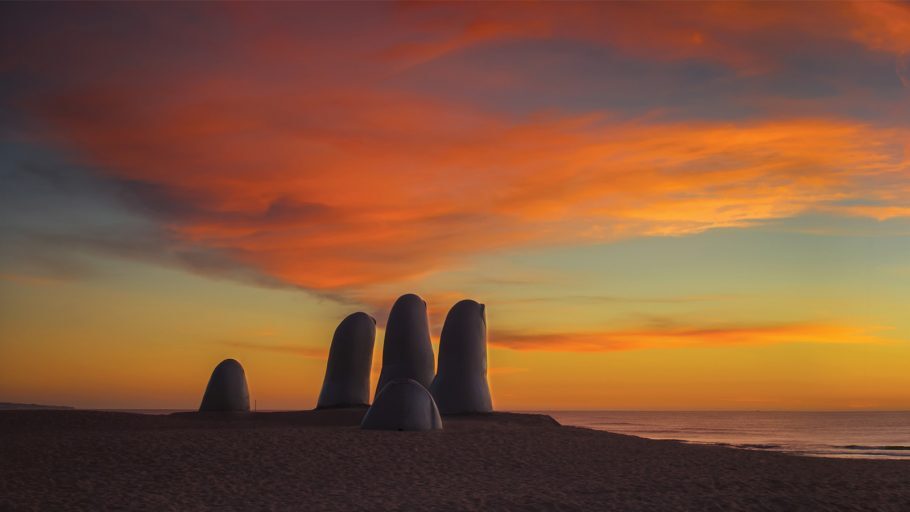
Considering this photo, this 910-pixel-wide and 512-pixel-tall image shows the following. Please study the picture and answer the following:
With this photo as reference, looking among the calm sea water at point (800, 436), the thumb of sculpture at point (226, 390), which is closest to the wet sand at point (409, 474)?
the thumb of sculpture at point (226, 390)

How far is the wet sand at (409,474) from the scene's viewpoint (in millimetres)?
11688

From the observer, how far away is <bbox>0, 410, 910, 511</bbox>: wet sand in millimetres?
11688

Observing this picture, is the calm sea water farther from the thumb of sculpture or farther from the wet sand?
the thumb of sculpture

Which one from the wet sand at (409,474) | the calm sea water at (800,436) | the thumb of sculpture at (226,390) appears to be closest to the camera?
the wet sand at (409,474)

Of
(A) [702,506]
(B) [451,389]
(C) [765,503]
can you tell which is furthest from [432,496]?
(B) [451,389]

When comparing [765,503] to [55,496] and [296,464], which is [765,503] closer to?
[296,464]

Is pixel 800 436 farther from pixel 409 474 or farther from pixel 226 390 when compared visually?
pixel 409 474

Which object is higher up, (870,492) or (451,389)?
(451,389)

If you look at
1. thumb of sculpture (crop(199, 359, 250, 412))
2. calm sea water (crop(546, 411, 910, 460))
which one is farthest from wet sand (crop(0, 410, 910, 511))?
calm sea water (crop(546, 411, 910, 460))

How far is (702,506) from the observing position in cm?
1181

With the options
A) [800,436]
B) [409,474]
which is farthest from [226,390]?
[800,436]

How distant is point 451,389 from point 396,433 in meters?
8.42

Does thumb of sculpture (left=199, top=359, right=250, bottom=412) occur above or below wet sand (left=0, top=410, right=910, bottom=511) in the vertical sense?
above

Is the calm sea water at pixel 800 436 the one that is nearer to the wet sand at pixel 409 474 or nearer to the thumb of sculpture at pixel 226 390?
the wet sand at pixel 409 474
